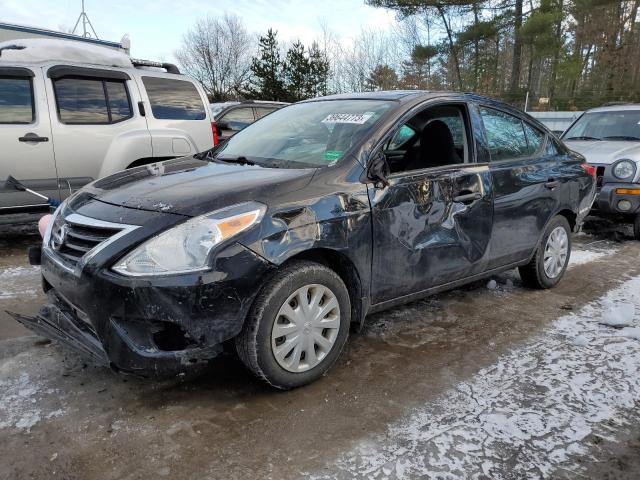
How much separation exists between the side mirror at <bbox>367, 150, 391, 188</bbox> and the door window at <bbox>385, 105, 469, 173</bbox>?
1.62ft

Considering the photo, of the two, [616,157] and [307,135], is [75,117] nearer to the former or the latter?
[307,135]

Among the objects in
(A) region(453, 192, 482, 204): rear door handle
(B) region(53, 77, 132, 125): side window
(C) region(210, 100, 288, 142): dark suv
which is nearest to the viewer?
(A) region(453, 192, 482, 204): rear door handle

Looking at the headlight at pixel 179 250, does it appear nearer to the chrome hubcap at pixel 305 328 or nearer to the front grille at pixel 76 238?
the front grille at pixel 76 238

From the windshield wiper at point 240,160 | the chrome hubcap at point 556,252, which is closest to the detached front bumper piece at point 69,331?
the windshield wiper at point 240,160

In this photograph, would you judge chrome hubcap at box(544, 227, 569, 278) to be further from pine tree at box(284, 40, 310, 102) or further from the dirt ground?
pine tree at box(284, 40, 310, 102)

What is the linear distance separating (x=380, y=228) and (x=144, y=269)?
1346mm

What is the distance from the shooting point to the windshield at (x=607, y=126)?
7.39 m

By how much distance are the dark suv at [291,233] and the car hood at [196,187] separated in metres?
0.01

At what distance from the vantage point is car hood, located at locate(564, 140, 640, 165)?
663 cm

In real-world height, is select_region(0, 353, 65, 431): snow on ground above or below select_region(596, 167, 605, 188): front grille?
below

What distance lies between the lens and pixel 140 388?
110 inches

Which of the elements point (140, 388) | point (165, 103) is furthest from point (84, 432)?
point (165, 103)

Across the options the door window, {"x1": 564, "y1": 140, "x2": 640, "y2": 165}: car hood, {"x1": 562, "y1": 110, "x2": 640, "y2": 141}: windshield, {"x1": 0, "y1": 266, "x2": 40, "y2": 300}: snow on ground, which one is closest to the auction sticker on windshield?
the door window

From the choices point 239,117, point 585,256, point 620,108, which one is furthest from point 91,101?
point 620,108
